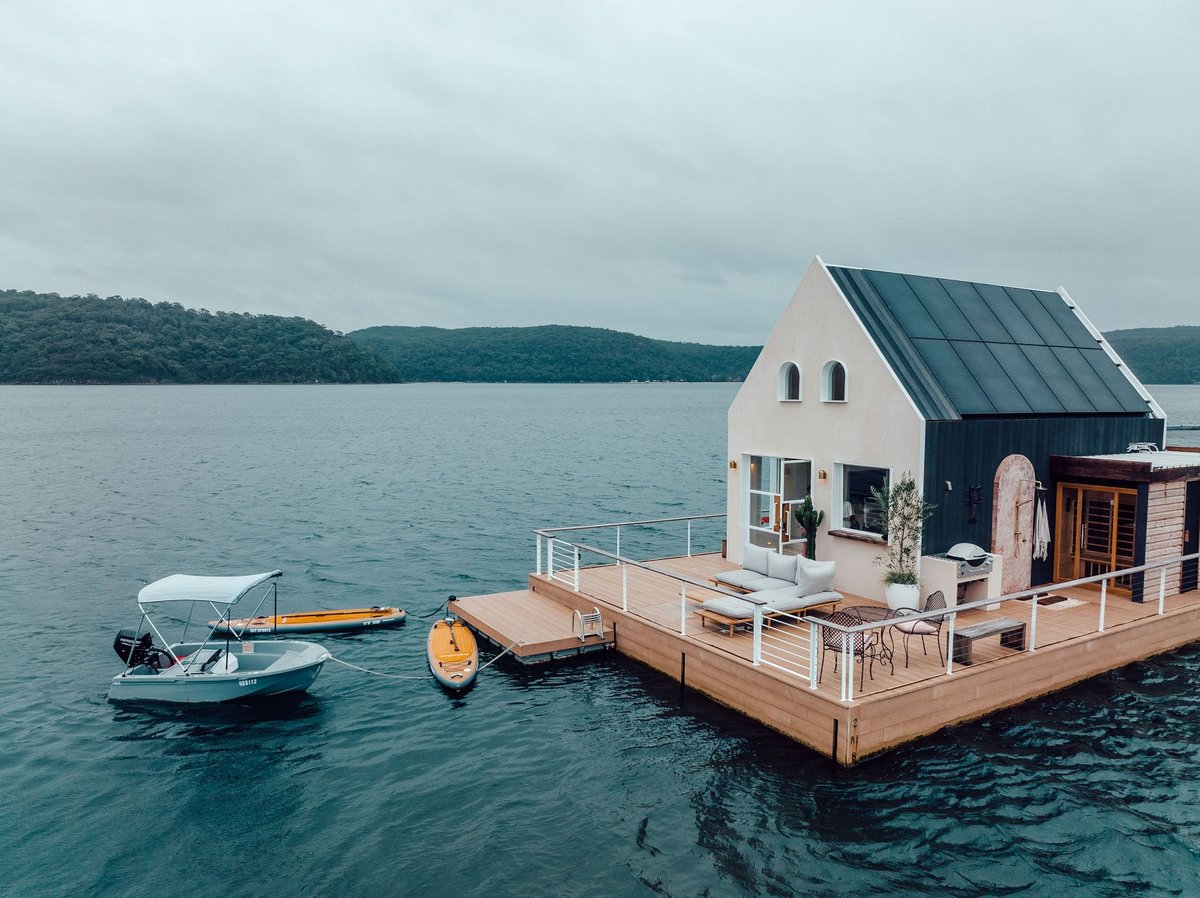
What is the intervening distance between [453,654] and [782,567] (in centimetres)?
783

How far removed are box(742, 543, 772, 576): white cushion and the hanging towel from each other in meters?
6.29

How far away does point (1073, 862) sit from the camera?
Result: 392 inches

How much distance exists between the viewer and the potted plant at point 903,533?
15.3m

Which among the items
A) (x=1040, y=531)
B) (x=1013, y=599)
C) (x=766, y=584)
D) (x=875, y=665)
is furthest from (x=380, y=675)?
(x=1040, y=531)

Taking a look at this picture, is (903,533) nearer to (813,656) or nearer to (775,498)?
(775,498)

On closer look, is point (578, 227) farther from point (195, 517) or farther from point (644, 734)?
point (644, 734)

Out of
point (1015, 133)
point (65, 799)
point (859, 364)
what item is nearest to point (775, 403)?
point (859, 364)

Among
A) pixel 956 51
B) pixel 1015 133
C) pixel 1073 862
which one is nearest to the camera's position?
pixel 1073 862

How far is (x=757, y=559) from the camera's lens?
1781cm

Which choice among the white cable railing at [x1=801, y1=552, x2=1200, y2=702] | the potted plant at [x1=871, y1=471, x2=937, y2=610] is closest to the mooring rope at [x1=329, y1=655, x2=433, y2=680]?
the white cable railing at [x1=801, y1=552, x2=1200, y2=702]

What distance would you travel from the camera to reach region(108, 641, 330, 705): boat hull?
1570 centimetres

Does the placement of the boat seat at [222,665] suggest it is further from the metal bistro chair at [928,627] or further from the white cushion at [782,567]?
the metal bistro chair at [928,627]

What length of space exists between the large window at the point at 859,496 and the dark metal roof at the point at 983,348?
1.98m

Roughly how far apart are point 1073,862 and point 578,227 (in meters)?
125
